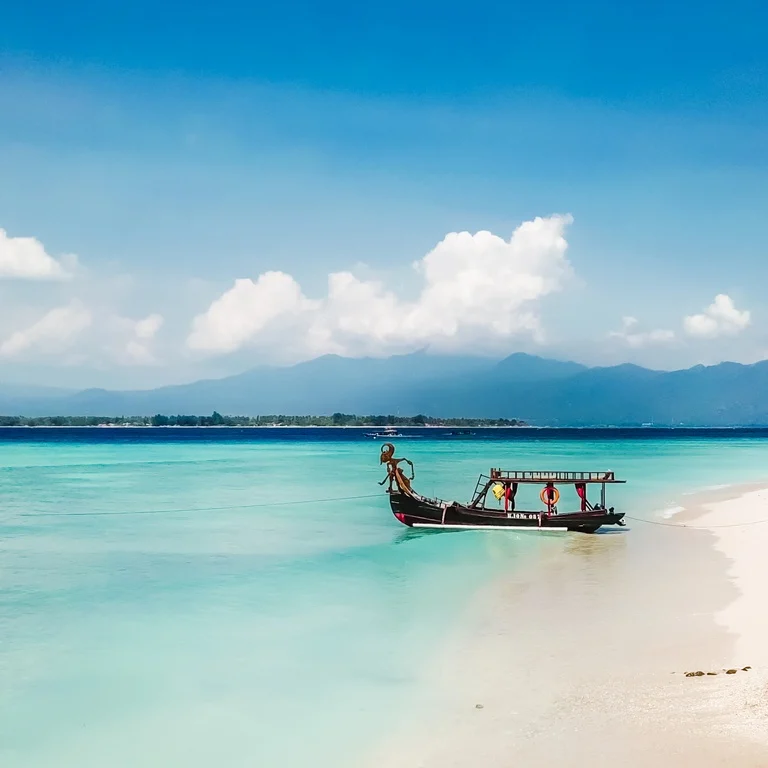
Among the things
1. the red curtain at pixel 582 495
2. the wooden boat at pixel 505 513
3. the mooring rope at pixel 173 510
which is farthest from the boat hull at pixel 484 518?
the mooring rope at pixel 173 510

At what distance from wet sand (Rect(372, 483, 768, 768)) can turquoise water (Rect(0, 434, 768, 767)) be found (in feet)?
2.80

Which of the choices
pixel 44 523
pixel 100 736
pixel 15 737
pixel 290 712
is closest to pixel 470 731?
pixel 290 712

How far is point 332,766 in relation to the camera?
10492 millimetres

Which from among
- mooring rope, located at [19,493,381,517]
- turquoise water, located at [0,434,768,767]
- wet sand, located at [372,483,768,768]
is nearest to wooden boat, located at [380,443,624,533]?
turquoise water, located at [0,434,768,767]

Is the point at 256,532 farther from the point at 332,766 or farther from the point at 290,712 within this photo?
the point at 332,766

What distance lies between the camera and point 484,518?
2942 cm

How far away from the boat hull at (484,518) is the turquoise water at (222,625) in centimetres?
65

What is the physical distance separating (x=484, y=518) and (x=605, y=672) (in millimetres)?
16251

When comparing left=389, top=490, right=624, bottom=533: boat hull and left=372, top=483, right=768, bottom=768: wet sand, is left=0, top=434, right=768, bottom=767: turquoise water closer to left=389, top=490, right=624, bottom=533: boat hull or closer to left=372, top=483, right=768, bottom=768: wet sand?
left=389, top=490, right=624, bottom=533: boat hull

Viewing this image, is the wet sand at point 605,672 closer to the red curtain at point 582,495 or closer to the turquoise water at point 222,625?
the turquoise water at point 222,625

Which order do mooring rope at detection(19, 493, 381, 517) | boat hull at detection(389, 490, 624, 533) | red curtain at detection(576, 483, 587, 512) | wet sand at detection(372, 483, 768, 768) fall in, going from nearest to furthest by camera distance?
wet sand at detection(372, 483, 768, 768), boat hull at detection(389, 490, 624, 533), red curtain at detection(576, 483, 587, 512), mooring rope at detection(19, 493, 381, 517)

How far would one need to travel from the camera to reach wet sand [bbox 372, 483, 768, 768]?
10.1 metres

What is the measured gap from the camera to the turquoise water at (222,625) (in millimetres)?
11703

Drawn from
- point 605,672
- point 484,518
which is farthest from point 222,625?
point 484,518
